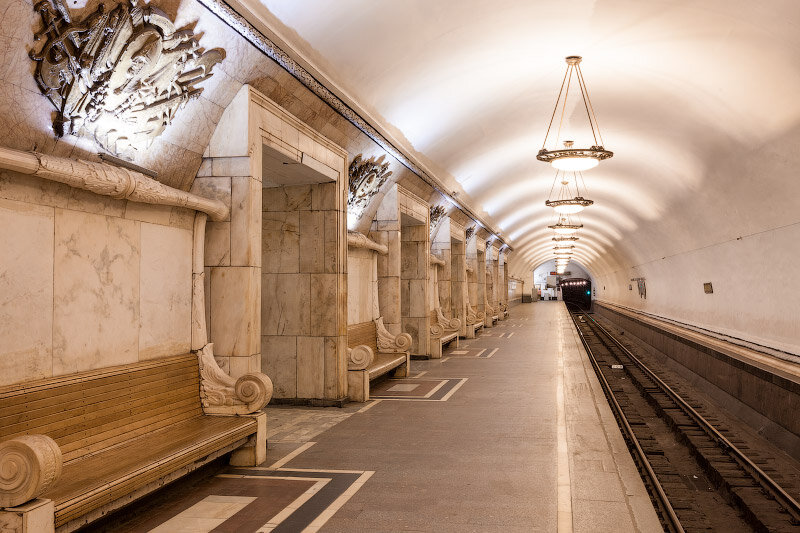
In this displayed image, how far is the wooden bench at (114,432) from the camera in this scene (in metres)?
3.46

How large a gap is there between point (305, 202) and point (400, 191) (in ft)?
13.2

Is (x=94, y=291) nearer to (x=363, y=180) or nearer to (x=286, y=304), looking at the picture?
(x=286, y=304)

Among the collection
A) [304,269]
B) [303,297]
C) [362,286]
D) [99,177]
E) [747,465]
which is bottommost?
[747,465]

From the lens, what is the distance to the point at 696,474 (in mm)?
8281

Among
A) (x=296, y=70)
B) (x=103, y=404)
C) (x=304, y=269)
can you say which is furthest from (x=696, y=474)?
(x=103, y=404)

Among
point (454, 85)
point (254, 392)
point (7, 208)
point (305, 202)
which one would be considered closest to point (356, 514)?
point (254, 392)

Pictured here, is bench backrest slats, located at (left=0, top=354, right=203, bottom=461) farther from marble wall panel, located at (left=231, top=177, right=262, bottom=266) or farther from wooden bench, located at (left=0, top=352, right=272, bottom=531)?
marble wall panel, located at (left=231, top=177, right=262, bottom=266)

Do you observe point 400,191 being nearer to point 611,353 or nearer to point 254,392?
point 254,392

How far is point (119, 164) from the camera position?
5.27 metres

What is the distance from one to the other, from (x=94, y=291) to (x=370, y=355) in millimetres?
4648

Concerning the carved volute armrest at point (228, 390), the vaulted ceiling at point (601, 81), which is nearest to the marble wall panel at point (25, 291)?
the carved volute armrest at point (228, 390)

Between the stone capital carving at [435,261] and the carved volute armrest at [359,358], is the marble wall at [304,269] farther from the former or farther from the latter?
the stone capital carving at [435,261]

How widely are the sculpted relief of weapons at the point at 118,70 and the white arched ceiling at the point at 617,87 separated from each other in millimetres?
822

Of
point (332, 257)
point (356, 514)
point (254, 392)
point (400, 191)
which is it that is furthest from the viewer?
point (400, 191)
